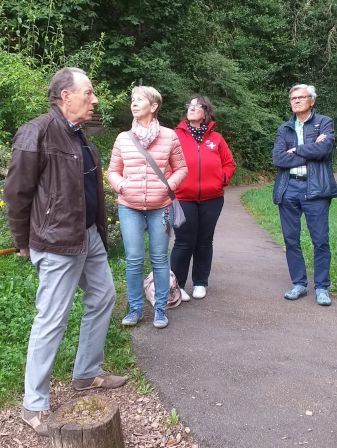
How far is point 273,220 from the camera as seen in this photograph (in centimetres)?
1138

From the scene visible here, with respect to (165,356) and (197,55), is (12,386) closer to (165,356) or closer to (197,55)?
(165,356)

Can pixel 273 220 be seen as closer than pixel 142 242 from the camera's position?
No

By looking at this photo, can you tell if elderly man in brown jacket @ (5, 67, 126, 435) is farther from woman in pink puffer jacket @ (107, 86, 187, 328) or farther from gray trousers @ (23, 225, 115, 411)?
woman in pink puffer jacket @ (107, 86, 187, 328)

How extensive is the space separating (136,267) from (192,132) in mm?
1401

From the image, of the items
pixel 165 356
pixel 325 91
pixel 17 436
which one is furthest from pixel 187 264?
pixel 325 91

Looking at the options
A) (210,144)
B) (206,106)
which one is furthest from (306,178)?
(206,106)

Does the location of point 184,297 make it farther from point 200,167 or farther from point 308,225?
point 308,225

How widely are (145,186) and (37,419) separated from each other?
191 cm

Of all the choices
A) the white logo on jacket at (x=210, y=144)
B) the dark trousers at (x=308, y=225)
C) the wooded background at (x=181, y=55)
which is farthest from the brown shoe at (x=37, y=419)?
the wooded background at (x=181, y=55)

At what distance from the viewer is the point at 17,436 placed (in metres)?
3.21

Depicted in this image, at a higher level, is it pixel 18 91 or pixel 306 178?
pixel 18 91

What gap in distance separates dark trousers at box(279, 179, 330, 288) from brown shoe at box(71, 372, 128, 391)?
8.00 ft

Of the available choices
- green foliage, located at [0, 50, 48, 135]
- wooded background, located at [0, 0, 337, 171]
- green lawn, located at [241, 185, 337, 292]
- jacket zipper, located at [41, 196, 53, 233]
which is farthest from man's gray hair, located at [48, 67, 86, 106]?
green foliage, located at [0, 50, 48, 135]

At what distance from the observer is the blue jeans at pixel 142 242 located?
4383 mm
